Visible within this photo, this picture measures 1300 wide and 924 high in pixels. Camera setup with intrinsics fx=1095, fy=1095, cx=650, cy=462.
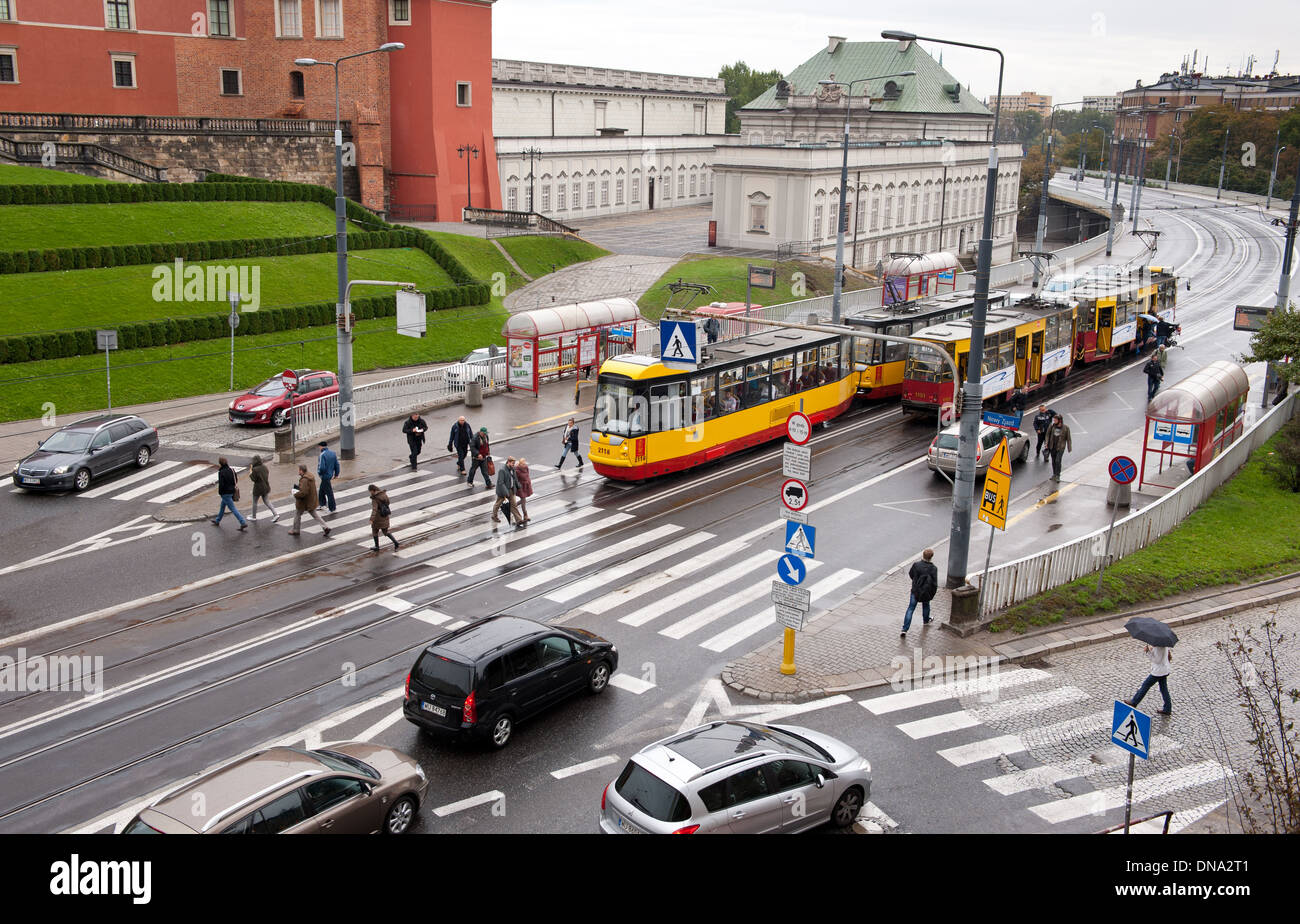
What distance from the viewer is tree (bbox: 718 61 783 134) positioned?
150m

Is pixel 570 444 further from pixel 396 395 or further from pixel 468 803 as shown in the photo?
pixel 468 803

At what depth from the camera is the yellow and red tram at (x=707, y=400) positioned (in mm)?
25984

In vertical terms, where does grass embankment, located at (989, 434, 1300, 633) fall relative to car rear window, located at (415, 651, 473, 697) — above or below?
below

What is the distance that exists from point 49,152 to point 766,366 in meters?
37.0

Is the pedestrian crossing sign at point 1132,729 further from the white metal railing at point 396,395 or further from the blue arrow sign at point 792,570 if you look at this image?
the white metal railing at point 396,395

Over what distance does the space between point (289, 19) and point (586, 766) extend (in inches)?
2295

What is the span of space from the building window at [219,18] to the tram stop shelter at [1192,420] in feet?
179

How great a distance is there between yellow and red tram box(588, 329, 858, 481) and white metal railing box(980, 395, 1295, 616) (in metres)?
9.61

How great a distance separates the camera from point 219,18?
201 ft

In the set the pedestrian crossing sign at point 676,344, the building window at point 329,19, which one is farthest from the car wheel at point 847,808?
the building window at point 329,19

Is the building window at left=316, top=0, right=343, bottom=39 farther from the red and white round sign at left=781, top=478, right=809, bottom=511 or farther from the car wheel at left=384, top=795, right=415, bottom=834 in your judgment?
the car wheel at left=384, top=795, right=415, bottom=834

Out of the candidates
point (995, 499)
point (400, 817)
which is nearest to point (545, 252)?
point (995, 499)

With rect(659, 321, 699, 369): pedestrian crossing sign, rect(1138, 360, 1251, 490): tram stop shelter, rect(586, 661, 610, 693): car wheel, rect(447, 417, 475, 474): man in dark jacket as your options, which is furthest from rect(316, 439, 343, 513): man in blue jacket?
rect(1138, 360, 1251, 490): tram stop shelter

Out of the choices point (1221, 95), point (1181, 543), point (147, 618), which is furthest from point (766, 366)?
point (1221, 95)
